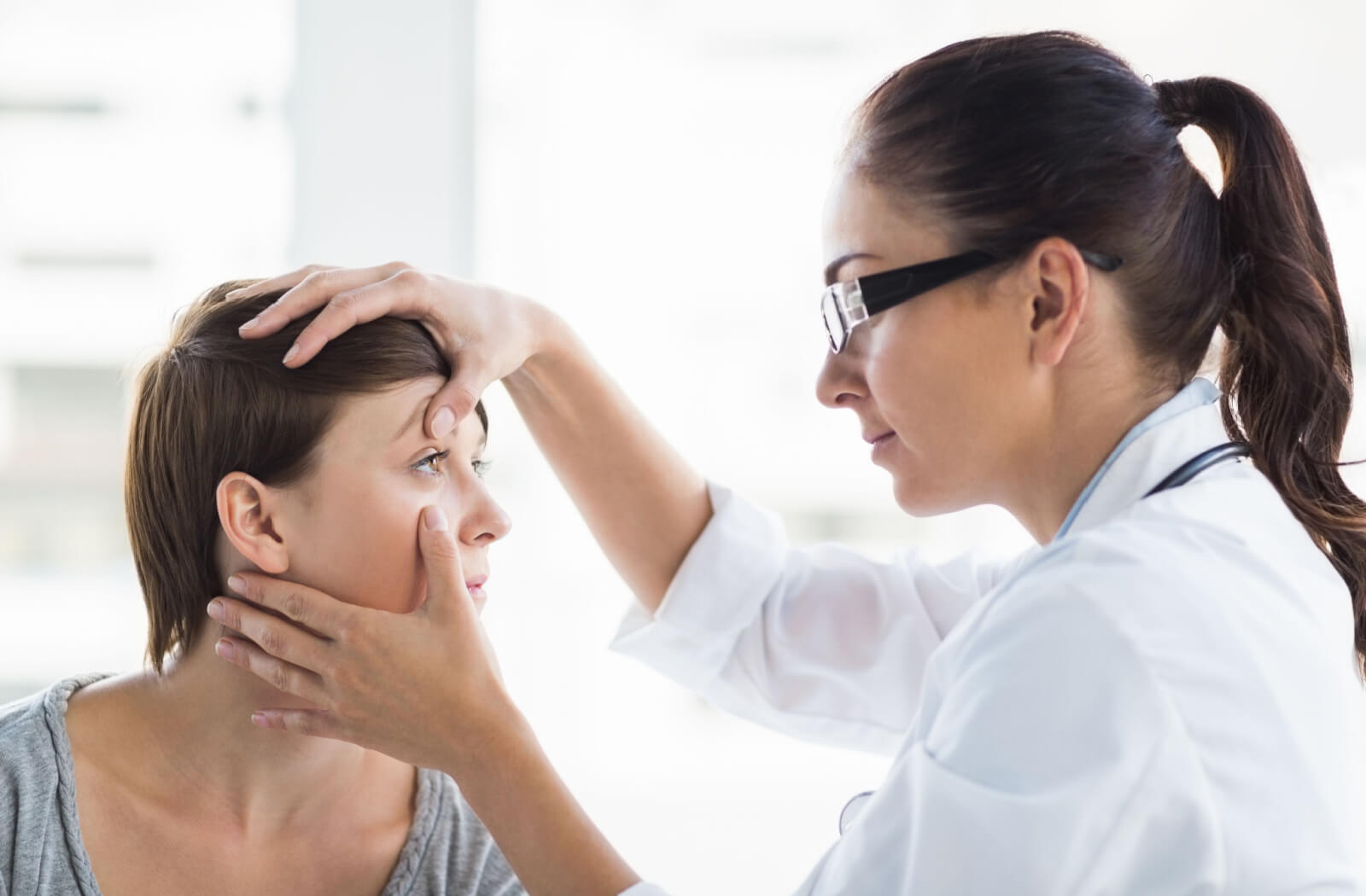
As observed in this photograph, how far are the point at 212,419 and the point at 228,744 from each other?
0.35 meters

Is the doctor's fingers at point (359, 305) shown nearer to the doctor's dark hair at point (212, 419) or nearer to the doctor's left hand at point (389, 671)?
the doctor's dark hair at point (212, 419)

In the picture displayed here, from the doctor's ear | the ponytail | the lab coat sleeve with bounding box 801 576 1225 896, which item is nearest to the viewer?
the lab coat sleeve with bounding box 801 576 1225 896

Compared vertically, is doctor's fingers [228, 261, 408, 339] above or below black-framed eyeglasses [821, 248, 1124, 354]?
below

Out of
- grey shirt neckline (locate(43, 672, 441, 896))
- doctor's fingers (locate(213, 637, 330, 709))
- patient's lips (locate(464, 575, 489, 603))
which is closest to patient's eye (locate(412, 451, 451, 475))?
patient's lips (locate(464, 575, 489, 603))

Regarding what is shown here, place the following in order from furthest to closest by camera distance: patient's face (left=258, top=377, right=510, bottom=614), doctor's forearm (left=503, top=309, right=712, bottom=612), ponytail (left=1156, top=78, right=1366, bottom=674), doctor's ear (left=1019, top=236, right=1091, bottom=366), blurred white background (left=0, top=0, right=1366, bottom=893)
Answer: blurred white background (left=0, top=0, right=1366, bottom=893), doctor's forearm (left=503, top=309, right=712, bottom=612), patient's face (left=258, top=377, right=510, bottom=614), ponytail (left=1156, top=78, right=1366, bottom=674), doctor's ear (left=1019, top=236, right=1091, bottom=366)

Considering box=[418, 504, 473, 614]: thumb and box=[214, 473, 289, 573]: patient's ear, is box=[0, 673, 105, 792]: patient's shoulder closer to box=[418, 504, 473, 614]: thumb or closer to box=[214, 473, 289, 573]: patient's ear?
box=[214, 473, 289, 573]: patient's ear

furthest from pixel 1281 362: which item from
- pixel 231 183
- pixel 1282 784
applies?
pixel 231 183

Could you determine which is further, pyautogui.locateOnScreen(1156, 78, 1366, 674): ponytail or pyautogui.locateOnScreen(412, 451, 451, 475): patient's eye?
pyautogui.locateOnScreen(412, 451, 451, 475): patient's eye

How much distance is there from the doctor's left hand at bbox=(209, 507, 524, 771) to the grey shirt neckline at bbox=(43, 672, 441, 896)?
0.76ft

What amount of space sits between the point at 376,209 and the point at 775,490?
787mm

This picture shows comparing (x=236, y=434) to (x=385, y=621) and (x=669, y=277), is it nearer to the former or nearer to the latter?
(x=385, y=621)

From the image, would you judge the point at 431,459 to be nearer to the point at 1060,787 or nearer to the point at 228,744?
the point at 228,744

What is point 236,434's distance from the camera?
1237mm

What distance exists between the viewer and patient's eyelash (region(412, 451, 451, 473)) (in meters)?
1.29
